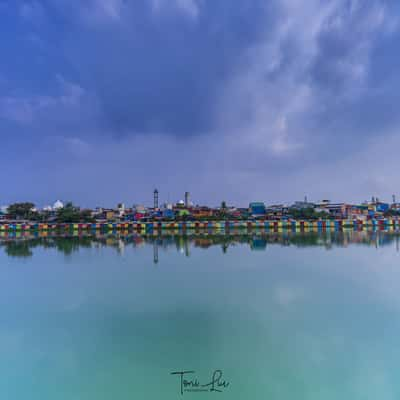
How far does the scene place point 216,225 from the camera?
33344 millimetres

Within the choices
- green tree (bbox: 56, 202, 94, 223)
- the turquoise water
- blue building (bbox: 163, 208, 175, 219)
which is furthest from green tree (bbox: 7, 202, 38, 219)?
the turquoise water

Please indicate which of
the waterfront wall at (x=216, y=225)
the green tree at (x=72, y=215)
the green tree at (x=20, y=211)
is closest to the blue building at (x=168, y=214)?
the waterfront wall at (x=216, y=225)

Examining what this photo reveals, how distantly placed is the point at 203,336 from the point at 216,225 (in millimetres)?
29958

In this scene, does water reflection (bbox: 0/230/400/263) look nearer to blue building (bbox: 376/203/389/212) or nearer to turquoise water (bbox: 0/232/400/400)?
turquoise water (bbox: 0/232/400/400)

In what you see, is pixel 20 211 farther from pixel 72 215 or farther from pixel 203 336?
pixel 203 336

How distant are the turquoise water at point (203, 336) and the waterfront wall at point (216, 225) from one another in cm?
2525

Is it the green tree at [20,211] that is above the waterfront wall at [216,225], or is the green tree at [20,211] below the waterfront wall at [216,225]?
above

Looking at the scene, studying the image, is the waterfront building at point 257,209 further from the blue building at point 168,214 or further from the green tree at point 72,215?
the green tree at point 72,215

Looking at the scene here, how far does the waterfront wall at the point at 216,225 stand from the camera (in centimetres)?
3055

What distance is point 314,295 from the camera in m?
5.10

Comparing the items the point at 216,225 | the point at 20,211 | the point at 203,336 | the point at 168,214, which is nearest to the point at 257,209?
the point at 216,225

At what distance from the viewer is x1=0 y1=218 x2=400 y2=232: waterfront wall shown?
3055 centimetres

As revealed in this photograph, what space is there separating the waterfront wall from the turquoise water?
25251 millimetres

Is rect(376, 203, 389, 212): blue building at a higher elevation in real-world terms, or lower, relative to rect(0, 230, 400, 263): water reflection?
higher
